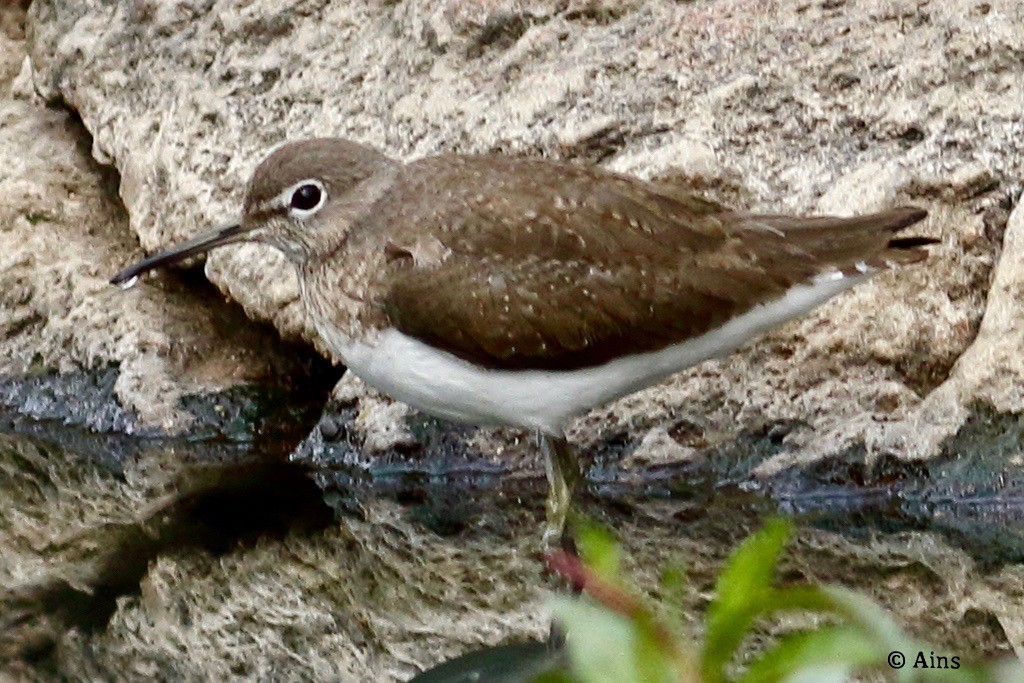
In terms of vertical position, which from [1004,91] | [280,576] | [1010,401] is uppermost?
[1004,91]

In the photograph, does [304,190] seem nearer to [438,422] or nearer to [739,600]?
[438,422]

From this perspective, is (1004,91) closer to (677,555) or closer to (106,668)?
(677,555)

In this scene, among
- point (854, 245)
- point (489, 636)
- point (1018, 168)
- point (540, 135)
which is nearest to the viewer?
point (489, 636)

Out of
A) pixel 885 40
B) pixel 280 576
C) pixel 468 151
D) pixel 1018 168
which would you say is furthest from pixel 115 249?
pixel 1018 168

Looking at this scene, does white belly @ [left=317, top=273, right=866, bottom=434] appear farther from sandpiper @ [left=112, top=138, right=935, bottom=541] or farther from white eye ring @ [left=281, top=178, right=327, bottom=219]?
white eye ring @ [left=281, top=178, right=327, bottom=219]

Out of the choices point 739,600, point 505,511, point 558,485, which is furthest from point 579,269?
point 739,600

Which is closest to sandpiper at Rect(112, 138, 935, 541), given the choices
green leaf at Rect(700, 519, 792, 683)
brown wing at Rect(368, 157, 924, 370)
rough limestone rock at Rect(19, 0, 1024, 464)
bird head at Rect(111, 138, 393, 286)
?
brown wing at Rect(368, 157, 924, 370)

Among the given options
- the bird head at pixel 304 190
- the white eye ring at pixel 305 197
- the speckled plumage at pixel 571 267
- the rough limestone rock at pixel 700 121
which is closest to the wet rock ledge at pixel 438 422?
the rough limestone rock at pixel 700 121
